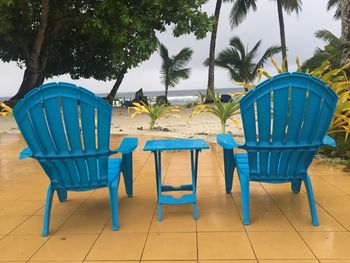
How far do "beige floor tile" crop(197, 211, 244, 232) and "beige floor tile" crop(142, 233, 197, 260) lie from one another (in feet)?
0.64

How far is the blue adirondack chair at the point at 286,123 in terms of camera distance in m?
2.81

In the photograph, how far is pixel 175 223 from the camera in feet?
10.2

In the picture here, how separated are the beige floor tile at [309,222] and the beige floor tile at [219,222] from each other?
432 mm

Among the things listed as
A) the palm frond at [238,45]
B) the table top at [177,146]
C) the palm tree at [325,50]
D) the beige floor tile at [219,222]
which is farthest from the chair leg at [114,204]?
the palm frond at [238,45]

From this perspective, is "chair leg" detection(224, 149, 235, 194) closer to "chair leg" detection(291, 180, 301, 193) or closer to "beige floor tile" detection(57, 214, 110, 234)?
"chair leg" detection(291, 180, 301, 193)

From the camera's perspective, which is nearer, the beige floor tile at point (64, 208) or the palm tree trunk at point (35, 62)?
the beige floor tile at point (64, 208)

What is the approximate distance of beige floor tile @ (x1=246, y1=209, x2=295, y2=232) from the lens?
2941 millimetres

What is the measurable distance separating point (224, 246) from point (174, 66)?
19.1 m

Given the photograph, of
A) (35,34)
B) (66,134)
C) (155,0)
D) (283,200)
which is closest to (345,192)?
(283,200)

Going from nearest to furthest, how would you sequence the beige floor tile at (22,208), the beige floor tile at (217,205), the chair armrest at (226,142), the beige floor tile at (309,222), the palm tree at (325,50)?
the beige floor tile at (309,222), the chair armrest at (226,142), the beige floor tile at (217,205), the beige floor tile at (22,208), the palm tree at (325,50)

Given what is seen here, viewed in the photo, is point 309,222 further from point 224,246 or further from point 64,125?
point 64,125

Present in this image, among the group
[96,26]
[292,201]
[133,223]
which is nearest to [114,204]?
[133,223]

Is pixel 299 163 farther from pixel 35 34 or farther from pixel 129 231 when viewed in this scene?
pixel 35 34

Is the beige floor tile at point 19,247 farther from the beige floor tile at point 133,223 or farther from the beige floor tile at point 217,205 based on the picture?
the beige floor tile at point 217,205
